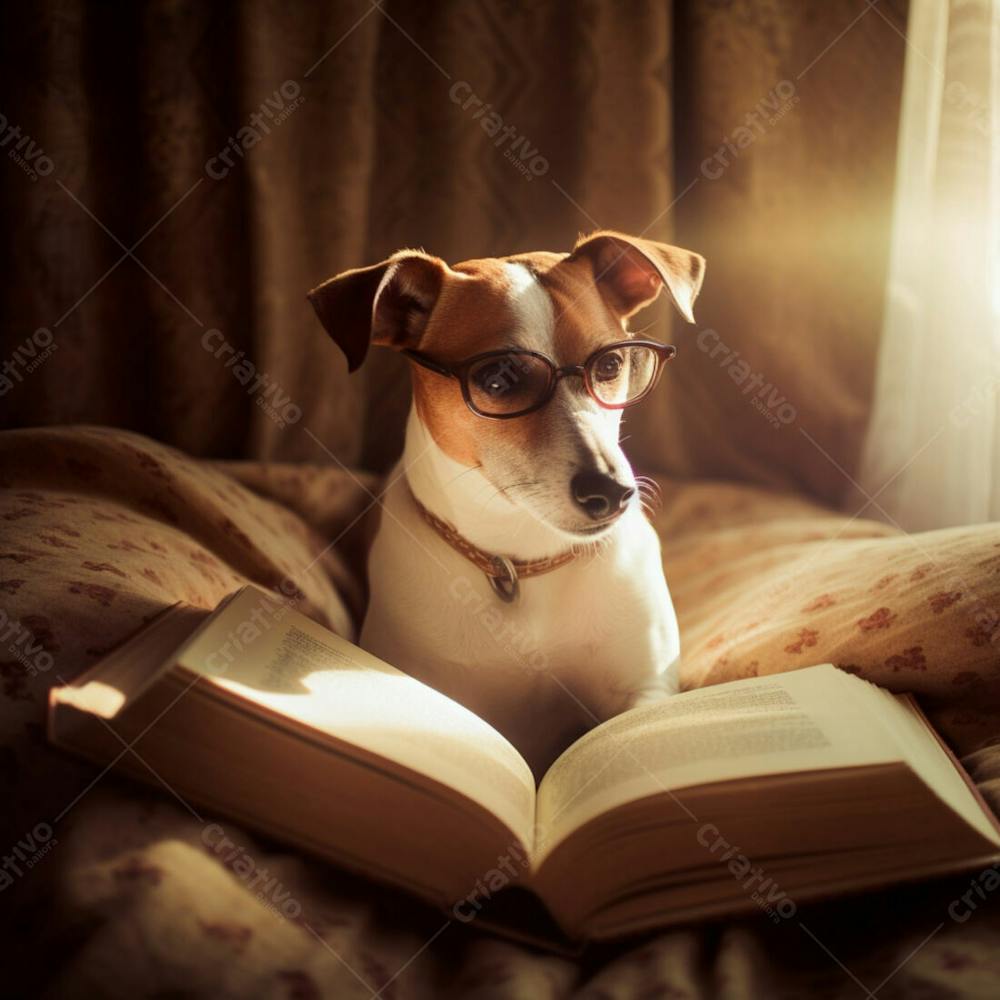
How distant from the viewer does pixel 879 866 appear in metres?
0.76

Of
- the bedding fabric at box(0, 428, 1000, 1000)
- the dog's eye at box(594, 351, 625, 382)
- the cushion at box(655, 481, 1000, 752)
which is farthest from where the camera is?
the dog's eye at box(594, 351, 625, 382)

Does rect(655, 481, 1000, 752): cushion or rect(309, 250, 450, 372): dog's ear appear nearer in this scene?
rect(655, 481, 1000, 752): cushion

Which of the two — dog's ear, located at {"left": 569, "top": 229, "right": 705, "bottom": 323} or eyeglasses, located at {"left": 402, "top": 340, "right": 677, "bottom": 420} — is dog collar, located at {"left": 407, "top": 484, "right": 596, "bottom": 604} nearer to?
eyeglasses, located at {"left": 402, "top": 340, "right": 677, "bottom": 420}

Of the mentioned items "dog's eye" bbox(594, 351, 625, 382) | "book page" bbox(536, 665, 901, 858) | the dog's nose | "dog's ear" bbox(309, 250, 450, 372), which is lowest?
"book page" bbox(536, 665, 901, 858)

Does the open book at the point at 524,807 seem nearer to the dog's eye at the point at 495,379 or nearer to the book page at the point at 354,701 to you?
the book page at the point at 354,701

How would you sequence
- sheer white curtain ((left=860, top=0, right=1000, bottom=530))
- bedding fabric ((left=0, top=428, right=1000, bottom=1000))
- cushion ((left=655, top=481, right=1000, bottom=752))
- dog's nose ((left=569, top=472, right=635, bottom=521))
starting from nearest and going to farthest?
bedding fabric ((left=0, top=428, right=1000, bottom=1000)), cushion ((left=655, top=481, right=1000, bottom=752)), dog's nose ((left=569, top=472, right=635, bottom=521)), sheer white curtain ((left=860, top=0, right=1000, bottom=530))

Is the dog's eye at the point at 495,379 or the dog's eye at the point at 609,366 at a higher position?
the dog's eye at the point at 495,379

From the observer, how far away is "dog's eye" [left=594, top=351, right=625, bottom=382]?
1.22 m

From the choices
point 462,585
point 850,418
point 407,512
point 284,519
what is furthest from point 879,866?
point 850,418

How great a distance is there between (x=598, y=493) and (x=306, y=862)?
1.81 ft

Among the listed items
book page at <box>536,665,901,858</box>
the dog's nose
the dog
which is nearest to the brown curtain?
the dog

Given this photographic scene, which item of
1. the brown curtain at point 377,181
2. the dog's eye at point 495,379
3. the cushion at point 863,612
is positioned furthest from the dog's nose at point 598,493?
the brown curtain at point 377,181

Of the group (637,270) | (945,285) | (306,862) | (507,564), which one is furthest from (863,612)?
(945,285)

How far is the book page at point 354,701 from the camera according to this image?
0.78 m
